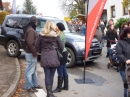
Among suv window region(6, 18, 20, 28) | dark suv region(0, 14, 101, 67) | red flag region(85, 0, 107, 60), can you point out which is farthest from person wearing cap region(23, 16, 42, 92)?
suv window region(6, 18, 20, 28)

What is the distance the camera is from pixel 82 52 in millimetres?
9953

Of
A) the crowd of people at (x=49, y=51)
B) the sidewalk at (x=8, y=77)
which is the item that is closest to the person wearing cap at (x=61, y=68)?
the crowd of people at (x=49, y=51)

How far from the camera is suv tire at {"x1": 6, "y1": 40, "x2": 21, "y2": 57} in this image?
467 inches

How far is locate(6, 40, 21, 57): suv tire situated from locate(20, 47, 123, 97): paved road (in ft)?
7.69

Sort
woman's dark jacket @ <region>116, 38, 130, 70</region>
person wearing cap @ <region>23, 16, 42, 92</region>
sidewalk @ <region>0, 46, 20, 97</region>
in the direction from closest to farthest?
woman's dark jacket @ <region>116, 38, 130, 70</region> < sidewalk @ <region>0, 46, 20, 97</region> < person wearing cap @ <region>23, 16, 42, 92</region>

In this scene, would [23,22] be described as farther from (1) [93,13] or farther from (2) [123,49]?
(2) [123,49]

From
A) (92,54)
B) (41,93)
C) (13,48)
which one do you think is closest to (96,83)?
(41,93)

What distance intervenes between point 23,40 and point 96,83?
475cm

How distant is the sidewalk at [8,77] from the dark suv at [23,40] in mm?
1250

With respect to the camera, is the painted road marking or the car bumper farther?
the car bumper

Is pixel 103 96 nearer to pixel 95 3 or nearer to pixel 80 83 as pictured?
pixel 80 83

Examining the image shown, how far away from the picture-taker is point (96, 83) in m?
7.91

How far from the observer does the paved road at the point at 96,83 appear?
672cm

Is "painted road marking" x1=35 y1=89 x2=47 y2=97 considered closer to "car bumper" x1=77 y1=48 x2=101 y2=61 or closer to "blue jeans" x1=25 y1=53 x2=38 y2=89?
"blue jeans" x1=25 y1=53 x2=38 y2=89
